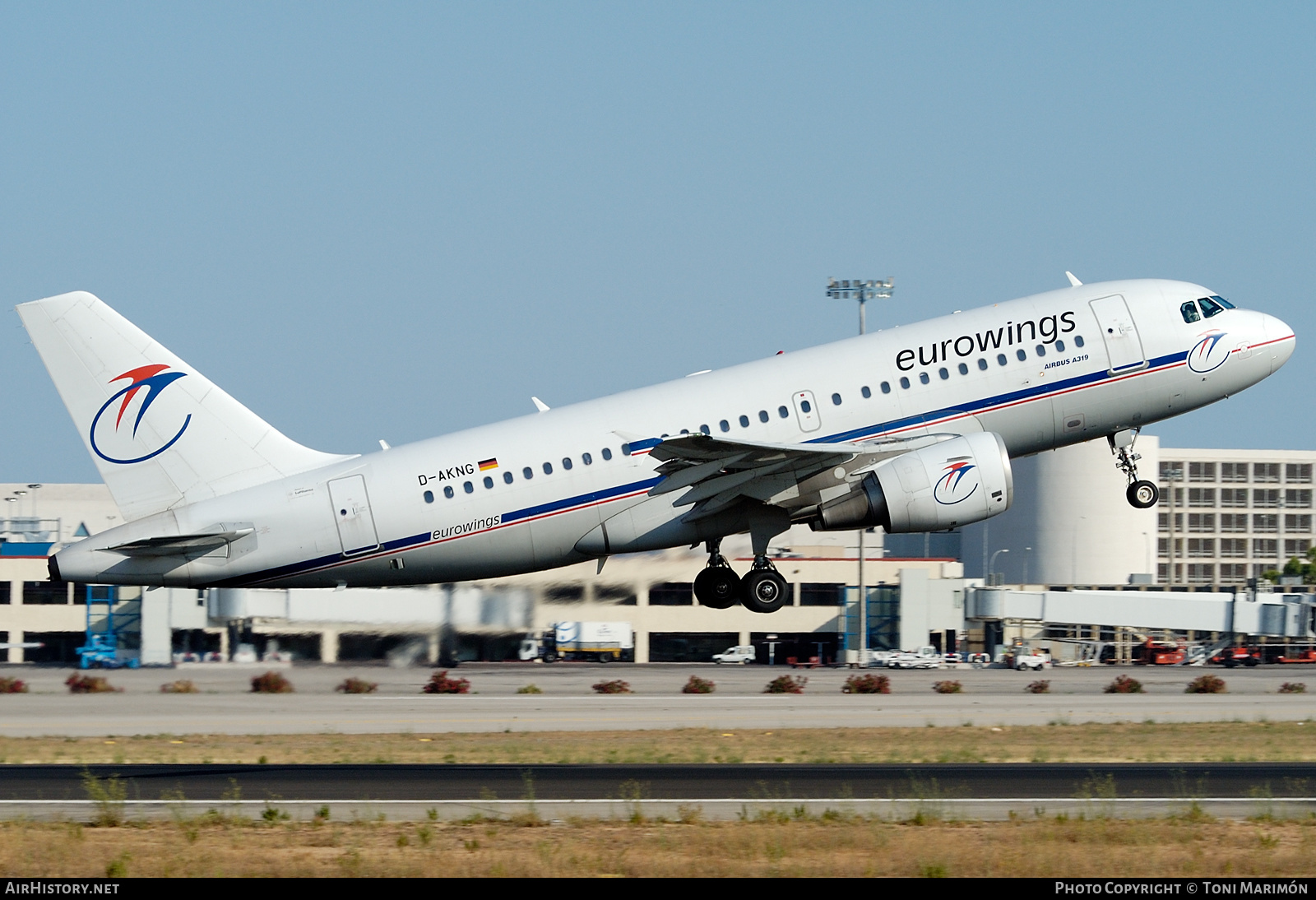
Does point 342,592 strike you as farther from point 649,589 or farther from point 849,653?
point 849,653

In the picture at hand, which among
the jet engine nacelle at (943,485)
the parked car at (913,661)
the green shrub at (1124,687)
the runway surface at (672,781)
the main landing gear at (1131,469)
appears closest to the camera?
the runway surface at (672,781)

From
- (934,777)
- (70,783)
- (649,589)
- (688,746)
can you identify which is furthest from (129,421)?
(649,589)

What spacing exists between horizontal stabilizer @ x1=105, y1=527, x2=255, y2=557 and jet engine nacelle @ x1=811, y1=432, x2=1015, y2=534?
14.9 metres

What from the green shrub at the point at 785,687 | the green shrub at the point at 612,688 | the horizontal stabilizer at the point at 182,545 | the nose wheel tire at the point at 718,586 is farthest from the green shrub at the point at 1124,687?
the horizontal stabilizer at the point at 182,545

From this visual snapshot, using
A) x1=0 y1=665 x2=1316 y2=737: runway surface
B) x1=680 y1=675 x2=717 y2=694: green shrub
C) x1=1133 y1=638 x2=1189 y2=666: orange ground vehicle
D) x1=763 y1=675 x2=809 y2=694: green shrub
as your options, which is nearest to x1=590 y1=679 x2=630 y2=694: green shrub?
x1=0 y1=665 x2=1316 y2=737: runway surface

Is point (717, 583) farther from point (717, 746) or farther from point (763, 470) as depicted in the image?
point (717, 746)

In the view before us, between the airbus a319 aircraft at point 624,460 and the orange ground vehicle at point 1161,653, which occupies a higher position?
the airbus a319 aircraft at point 624,460

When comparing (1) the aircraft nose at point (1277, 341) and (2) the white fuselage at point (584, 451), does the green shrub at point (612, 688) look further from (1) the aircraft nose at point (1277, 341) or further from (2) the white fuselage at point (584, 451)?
(1) the aircraft nose at point (1277, 341)

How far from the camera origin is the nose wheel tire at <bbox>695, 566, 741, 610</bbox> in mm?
38188

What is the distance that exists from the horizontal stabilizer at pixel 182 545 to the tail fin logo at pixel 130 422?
2406 millimetres

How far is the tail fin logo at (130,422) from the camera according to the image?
3725 cm

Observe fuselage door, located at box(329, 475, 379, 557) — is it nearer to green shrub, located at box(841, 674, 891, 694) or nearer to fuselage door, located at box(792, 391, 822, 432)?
fuselage door, located at box(792, 391, 822, 432)

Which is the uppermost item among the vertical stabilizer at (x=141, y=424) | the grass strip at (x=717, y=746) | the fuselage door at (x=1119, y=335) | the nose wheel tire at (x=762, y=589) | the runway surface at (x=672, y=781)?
the fuselage door at (x=1119, y=335)
